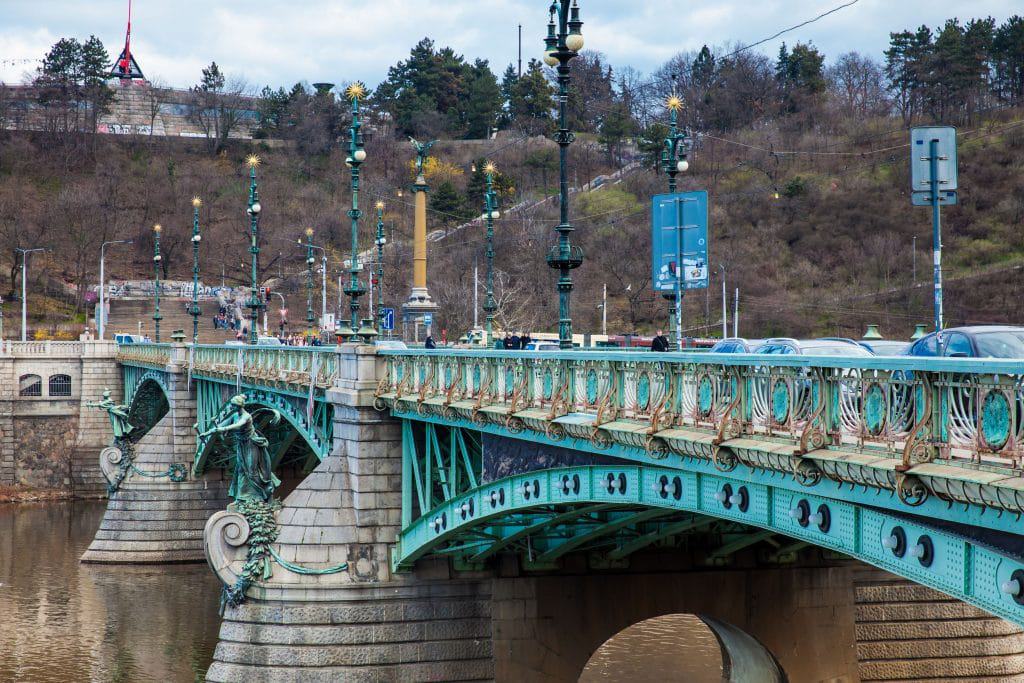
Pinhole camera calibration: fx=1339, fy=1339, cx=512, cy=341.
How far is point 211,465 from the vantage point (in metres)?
47.6

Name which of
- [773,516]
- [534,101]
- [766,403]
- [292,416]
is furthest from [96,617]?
[534,101]

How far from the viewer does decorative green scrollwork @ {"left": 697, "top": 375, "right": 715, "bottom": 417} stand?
44.4 ft

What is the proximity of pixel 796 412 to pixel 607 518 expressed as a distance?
9287 mm

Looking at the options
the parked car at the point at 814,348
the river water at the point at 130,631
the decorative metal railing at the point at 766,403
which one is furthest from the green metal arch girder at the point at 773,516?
the river water at the point at 130,631

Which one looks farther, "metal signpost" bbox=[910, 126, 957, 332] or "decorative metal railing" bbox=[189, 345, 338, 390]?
"decorative metal railing" bbox=[189, 345, 338, 390]

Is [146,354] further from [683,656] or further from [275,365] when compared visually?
[683,656]

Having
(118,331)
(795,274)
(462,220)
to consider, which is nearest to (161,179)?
(118,331)

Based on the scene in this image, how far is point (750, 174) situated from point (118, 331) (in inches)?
1932

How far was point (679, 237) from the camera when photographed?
78.1ft

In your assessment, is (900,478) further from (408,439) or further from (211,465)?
(211,465)

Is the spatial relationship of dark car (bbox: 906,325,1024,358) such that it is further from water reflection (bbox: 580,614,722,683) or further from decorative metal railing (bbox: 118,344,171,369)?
decorative metal railing (bbox: 118,344,171,369)

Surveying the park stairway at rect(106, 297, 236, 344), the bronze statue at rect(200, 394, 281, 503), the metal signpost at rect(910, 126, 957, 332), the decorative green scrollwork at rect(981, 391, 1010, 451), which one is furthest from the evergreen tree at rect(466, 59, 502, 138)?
the decorative green scrollwork at rect(981, 391, 1010, 451)

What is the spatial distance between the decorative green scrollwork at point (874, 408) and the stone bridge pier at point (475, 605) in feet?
42.6

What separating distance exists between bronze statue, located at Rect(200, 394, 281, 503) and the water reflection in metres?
8.10
